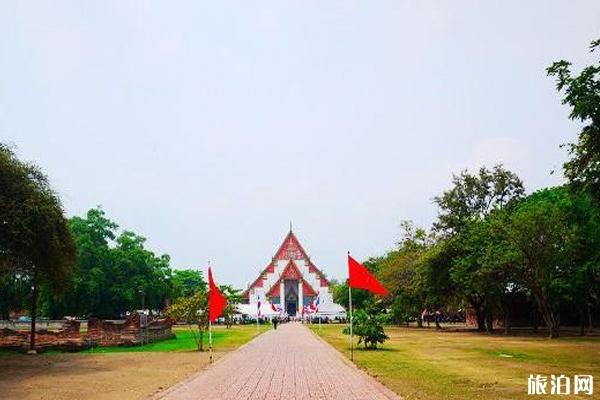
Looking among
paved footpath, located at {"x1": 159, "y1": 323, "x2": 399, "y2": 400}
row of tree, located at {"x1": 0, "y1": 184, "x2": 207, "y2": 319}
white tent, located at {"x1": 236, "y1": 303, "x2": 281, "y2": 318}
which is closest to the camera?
paved footpath, located at {"x1": 159, "y1": 323, "x2": 399, "y2": 400}

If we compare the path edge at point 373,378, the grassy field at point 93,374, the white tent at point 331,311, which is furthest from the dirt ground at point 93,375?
the white tent at point 331,311

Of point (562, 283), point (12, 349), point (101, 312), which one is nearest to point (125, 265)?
point (101, 312)

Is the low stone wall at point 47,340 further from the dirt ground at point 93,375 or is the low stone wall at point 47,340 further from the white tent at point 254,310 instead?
the white tent at point 254,310

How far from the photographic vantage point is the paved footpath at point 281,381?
13852mm

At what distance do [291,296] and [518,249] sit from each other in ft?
177

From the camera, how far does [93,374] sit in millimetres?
19625

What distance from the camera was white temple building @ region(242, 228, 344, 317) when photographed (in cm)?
8819

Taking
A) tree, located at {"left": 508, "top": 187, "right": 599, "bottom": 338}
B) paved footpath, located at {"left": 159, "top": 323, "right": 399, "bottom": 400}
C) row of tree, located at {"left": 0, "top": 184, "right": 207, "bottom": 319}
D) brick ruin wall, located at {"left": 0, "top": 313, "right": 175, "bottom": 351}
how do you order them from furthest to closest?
1. row of tree, located at {"left": 0, "top": 184, "right": 207, "bottom": 319}
2. tree, located at {"left": 508, "top": 187, "right": 599, "bottom": 338}
3. brick ruin wall, located at {"left": 0, "top": 313, "right": 175, "bottom": 351}
4. paved footpath, located at {"left": 159, "top": 323, "right": 399, "bottom": 400}

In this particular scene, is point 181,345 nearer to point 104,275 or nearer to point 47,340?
point 47,340

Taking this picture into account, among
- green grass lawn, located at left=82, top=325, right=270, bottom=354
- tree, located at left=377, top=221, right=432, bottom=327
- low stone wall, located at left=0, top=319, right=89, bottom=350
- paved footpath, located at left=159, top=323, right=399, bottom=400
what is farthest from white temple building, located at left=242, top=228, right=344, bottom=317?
paved footpath, located at left=159, top=323, right=399, bottom=400

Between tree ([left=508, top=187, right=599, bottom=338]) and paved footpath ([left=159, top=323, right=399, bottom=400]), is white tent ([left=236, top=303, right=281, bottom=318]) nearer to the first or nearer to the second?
tree ([left=508, top=187, right=599, bottom=338])

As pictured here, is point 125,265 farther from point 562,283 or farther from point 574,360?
point 574,360

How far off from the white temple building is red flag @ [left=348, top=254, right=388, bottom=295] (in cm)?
6201

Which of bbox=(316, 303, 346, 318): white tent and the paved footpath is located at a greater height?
bbox=(316, 303, 346, 318): white tent
